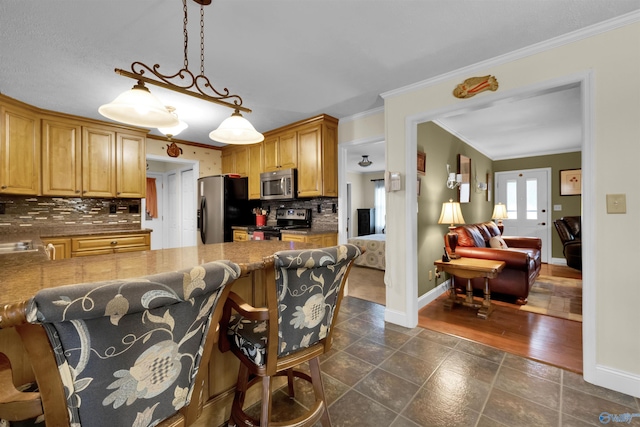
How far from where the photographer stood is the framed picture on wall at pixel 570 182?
18.1 ft

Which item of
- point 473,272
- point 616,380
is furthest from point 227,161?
point 616,380

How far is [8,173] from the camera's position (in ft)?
9.96

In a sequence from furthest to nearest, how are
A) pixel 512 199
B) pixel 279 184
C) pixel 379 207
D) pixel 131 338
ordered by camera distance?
pixel 379 207
pixel 512 199
pixel 279 184
pixel 131 338

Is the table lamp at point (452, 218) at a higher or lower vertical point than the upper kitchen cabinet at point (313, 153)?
lower

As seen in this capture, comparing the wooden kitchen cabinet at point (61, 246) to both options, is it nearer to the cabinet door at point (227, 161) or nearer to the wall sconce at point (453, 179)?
the cabinet door at point (227, 161)

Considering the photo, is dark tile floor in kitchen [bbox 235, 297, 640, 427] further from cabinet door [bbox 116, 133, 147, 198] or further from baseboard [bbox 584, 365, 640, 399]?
cabinet door [bbox 116, 133, 147, 198]

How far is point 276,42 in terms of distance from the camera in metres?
2.02

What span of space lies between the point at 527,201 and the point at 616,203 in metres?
5.06

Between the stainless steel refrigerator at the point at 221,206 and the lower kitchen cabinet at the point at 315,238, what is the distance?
1.21 metres

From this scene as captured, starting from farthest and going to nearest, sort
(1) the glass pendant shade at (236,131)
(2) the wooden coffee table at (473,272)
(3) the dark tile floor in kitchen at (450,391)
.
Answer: (2) the wooden coffee table at (473,272) → (1) the glass pendant shade at (236,131) → (3) the dark tile floor in kitchen at (450,391)

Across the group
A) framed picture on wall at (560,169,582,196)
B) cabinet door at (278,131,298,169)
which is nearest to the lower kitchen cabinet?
cabinet door at (278,131,298,169)

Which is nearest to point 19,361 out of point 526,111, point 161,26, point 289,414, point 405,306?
point 289,414

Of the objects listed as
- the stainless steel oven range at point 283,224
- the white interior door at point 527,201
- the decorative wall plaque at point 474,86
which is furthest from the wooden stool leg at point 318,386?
the white interior door at point 527,201

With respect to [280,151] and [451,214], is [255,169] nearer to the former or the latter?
[280,151]
